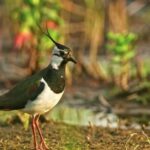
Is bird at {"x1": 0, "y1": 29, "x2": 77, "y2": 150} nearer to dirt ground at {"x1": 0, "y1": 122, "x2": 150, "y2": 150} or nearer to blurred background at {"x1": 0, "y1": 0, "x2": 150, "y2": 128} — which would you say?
dirt ground at {"x1": 0, "y1": 122, "x2": 150, "y2": 150}

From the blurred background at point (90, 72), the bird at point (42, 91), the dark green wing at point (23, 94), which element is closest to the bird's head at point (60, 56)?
the bird at point (42, 91)

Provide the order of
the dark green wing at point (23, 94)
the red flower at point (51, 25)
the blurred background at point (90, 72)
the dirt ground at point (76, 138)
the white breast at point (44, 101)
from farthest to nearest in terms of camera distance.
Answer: the red flower at point (51, 25), the blurred background at point (90, 72), the dirt ground at point (76, 138), the dark green wing at point (23, 94), the white breast at point (44, 101)

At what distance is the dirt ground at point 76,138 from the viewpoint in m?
6.70

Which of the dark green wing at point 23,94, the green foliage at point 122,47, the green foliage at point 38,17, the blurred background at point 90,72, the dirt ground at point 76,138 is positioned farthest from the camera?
the green foliage at point 38,17

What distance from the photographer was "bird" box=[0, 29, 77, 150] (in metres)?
6.32

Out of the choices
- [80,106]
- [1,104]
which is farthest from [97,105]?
[1,104]

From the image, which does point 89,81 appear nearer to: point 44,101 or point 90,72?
point 90,72

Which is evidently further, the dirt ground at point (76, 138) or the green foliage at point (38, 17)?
the green foliage at point (38, 17)

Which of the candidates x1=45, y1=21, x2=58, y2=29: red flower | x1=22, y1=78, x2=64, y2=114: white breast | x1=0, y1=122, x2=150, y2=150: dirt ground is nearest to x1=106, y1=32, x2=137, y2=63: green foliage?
x1=45, y1=21, x2=58, y2=29: red flower

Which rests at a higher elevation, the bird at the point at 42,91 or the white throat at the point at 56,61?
the white throat at the point at 56,61

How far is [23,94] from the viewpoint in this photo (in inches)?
256

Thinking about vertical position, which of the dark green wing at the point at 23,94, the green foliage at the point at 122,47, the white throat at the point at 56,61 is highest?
the white throat at the point at 56,61

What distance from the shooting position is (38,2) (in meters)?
9.60

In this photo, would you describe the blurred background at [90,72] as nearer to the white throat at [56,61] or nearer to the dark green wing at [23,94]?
the dark green wing at [23,94]
